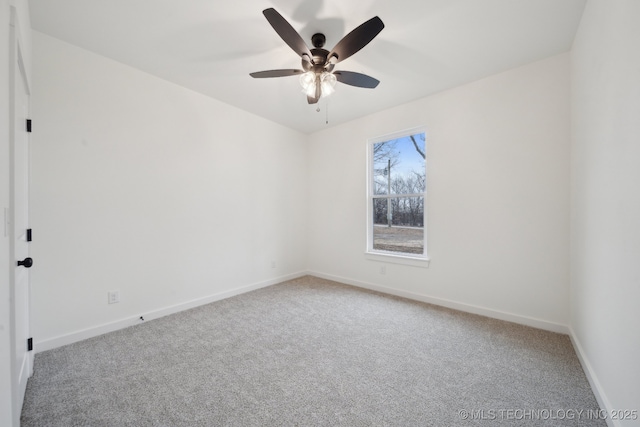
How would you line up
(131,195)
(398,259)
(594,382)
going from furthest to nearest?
(398,259) → (131,195) → (594,382)

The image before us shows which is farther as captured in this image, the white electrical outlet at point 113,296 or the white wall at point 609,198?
the white electrical outlet at point 113,296

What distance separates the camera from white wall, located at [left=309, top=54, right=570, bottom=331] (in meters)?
2.40

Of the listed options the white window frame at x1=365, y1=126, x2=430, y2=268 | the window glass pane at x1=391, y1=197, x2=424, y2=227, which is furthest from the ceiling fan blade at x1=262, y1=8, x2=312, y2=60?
the window glass pane at x1=391, y1=197, x2=424, y2=227

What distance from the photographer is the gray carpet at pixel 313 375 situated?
1.45 meters

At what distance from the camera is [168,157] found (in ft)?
9.32

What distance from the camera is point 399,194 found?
362 centimetres

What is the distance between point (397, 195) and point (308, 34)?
2.32 meters

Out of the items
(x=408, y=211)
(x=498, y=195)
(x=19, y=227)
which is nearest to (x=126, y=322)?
(x=19, y=227)

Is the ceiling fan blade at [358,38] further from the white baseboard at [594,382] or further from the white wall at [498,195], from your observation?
the white baseboard at [594,382]

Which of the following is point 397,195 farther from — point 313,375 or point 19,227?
point 19,227

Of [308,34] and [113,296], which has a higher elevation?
[308,34]

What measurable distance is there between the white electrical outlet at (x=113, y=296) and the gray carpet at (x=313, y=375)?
299 millimetres

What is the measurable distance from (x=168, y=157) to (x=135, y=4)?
4.60 feet

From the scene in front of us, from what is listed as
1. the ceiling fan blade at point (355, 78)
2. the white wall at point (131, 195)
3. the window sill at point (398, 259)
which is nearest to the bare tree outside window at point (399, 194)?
the window sill at point (398, 259)
